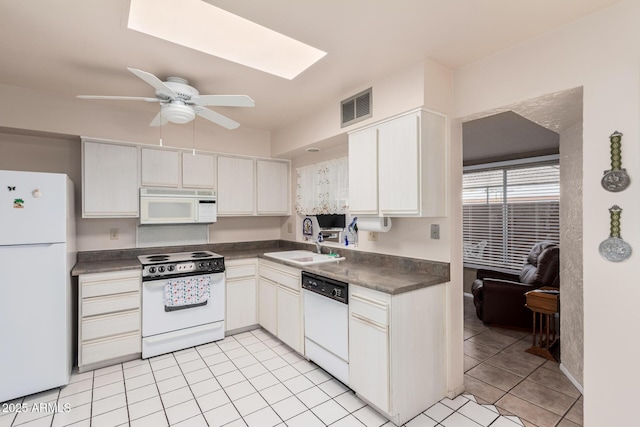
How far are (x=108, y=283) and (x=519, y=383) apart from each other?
12.1 feet

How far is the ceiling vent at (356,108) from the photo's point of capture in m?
2.67

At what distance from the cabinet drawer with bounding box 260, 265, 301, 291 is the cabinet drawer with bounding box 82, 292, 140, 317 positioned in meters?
1.27

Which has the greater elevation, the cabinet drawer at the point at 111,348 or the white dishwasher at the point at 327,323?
the white dishwasher at the point at 327,323

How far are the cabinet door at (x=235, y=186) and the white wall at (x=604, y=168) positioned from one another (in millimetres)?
3138

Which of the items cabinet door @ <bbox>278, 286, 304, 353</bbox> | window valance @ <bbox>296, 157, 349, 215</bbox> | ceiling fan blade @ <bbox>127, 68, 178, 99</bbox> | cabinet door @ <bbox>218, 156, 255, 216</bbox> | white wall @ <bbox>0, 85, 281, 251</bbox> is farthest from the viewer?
cabinet door @ <bbox>218, 156, 255, 216</bbox>

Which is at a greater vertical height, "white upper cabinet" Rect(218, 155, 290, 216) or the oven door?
"white upper cabinet" Rect(218, 155, 290, 216)

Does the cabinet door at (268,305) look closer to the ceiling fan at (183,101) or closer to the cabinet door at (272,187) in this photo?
the cabinet door at (272,187)

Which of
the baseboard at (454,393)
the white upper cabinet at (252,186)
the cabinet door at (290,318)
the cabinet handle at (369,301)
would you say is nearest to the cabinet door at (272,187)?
the white upper cabinet at (252,186)

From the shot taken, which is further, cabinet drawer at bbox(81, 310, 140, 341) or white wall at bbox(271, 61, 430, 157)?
cabinet drawer at bbox(81, 310, 140, 341)

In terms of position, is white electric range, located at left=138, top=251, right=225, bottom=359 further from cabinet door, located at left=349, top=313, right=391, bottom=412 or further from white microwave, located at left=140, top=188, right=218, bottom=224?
cabinet door, located at left=349, top=313, right=391, bottom=412

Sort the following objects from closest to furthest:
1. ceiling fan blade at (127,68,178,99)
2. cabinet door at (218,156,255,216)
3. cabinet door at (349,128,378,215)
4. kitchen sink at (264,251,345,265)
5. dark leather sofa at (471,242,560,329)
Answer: ceiling fan blade at (127,68,178,99)
cabinet door at (349,128,378,215)
kitchen sink at (264,251,345,265)
dark leather sofa at (471,242,560,329)
cabinet door at (218,156,255,216)

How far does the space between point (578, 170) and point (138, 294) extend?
406 centimetres

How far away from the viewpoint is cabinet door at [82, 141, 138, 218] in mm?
2992

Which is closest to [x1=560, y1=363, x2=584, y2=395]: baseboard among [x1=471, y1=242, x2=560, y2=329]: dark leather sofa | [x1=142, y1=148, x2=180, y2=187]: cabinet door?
[x1=471, y1=242, x2=560, y2=329]: dark leather sofa
